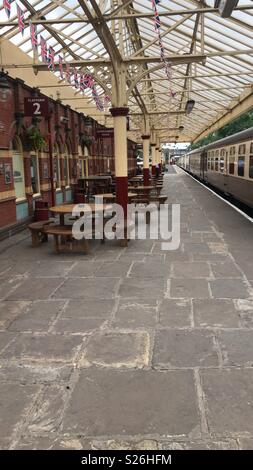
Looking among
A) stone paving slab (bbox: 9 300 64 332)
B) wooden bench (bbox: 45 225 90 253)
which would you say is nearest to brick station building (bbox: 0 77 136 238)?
wooden bench (bbox: 45 225 90 253)

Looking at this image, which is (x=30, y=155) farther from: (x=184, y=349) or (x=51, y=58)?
(x=184, y=349)

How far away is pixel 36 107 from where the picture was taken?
994 centimetres

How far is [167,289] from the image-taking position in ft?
18.3

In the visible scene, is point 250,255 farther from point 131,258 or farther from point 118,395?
point 118,395

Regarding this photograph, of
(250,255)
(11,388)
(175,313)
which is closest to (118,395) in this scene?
(11,388)

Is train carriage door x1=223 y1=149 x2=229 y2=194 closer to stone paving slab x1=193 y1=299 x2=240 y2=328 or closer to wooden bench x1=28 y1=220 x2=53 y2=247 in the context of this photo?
wooden bench x1=28 y1=220 x2=53 y2=247

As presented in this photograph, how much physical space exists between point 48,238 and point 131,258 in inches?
111

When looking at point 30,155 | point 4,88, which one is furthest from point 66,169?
point 4,88

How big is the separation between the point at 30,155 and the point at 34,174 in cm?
79

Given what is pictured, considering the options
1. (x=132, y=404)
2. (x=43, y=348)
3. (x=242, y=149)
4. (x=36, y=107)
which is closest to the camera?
(x=132, y=404)

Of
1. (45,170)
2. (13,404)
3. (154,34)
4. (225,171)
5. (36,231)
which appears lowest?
(13,404)

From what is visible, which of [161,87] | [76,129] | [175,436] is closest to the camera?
[175,436]

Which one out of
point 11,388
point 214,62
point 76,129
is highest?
point 214,62

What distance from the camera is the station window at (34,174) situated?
11969 mm
